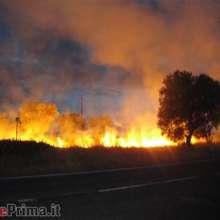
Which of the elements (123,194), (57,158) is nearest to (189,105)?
(57,158)

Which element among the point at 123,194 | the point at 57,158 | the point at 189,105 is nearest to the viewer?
the point at 123,194

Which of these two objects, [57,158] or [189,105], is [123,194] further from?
[189,105]

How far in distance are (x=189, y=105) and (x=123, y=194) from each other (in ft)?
112

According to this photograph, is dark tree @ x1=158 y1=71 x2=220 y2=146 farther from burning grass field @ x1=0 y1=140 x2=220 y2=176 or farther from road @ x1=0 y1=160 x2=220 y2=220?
road @ x1=0 y1=160 x2=220 y2=220

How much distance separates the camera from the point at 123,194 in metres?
13.5

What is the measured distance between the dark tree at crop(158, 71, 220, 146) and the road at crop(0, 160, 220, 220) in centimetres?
2791

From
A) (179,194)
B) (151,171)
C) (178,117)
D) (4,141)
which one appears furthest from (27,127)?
(179,194)

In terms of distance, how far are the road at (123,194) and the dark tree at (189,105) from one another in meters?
27.9

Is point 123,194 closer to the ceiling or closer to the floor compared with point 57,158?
closer to the floor

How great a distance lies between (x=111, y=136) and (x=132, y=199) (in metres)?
32.7

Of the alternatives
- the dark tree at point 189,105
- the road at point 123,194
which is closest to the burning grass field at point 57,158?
the road at point 123,194

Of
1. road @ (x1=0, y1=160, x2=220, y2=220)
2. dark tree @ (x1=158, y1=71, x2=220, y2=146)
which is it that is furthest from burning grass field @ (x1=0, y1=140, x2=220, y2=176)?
dark tree @ (x1=158, y1=71, x2=220, y2=146)

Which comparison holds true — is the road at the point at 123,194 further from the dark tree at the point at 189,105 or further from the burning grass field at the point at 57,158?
the dark tree at the point at 189,105

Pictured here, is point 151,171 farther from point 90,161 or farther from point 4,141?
point 4,141
